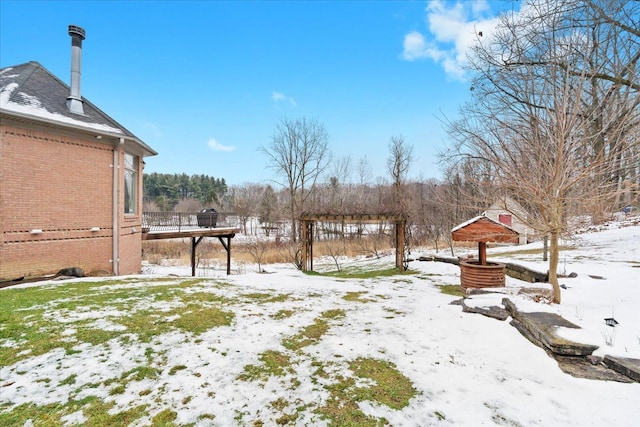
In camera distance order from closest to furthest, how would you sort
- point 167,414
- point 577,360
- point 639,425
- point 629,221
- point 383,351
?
1. point 639,425
2. point 167,414
3. point 577,360
4. point 383,351
5. point 629,221

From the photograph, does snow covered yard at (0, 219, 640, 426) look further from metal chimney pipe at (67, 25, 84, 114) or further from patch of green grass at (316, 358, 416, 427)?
metal chimney pipe at (67, 25, 84, 114)

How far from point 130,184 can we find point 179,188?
182 ft

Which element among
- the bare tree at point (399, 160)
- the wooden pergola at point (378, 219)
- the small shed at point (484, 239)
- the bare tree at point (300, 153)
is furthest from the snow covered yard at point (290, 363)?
the bare tree at point (300, 153)

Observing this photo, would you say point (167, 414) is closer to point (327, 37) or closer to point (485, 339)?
point (485, 339)

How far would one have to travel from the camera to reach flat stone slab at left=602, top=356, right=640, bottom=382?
2535 millimetres

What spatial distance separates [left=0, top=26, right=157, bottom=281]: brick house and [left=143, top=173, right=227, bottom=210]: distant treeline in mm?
44003

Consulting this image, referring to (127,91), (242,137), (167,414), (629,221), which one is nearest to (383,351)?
(167,414)

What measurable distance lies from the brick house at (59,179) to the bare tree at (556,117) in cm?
907

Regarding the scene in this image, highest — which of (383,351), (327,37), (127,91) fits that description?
(327,37)

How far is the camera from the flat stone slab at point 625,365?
8.32 feet

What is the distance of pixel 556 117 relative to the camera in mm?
4090

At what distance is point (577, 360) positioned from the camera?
2.92 metres

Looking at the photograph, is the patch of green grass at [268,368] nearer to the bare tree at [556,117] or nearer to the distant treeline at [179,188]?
the bare tree at [556,117]

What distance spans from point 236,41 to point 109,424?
17.1 metres
